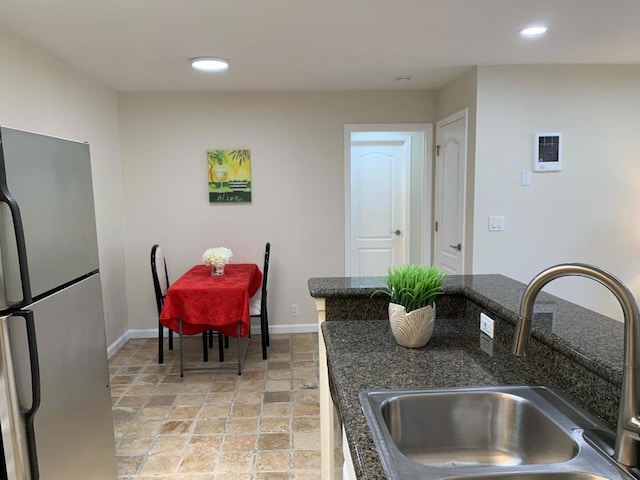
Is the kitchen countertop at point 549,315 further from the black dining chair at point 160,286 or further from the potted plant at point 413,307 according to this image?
the black dining chair at point 160,286

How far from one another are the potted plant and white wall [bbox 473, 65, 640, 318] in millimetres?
2230

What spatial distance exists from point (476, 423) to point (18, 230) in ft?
4.94

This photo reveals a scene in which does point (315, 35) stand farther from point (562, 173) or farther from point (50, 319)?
point (562, 173)

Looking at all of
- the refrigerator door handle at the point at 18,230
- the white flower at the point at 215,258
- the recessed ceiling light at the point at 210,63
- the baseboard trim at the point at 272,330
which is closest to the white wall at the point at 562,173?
the baseboard trim at the point at 272,330

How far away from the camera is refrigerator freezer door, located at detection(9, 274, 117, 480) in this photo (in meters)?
1.55

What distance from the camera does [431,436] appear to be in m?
1.17

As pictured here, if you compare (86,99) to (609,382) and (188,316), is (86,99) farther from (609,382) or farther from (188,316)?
(609,382)

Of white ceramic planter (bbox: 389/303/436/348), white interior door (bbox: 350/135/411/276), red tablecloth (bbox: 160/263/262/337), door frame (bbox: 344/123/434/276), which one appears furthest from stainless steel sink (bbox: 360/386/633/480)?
white interior door (bbox: 350/135/411/276)

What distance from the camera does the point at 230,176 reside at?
14.1 feet

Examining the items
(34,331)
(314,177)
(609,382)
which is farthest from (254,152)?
(609,382)

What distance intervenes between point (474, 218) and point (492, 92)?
100cm

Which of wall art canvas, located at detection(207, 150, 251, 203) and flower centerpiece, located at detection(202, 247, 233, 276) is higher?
wall art canvas, located at detection(207, 150, 251, 203)

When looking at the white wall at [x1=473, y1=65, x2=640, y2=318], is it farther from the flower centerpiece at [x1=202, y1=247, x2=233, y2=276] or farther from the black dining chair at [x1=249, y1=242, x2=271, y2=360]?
the flower centerpiece at [x1=202, y1=247, x2=233, y2=276]

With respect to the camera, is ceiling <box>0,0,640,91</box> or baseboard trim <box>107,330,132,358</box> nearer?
ceiling <box>0,0,640,91</box>
